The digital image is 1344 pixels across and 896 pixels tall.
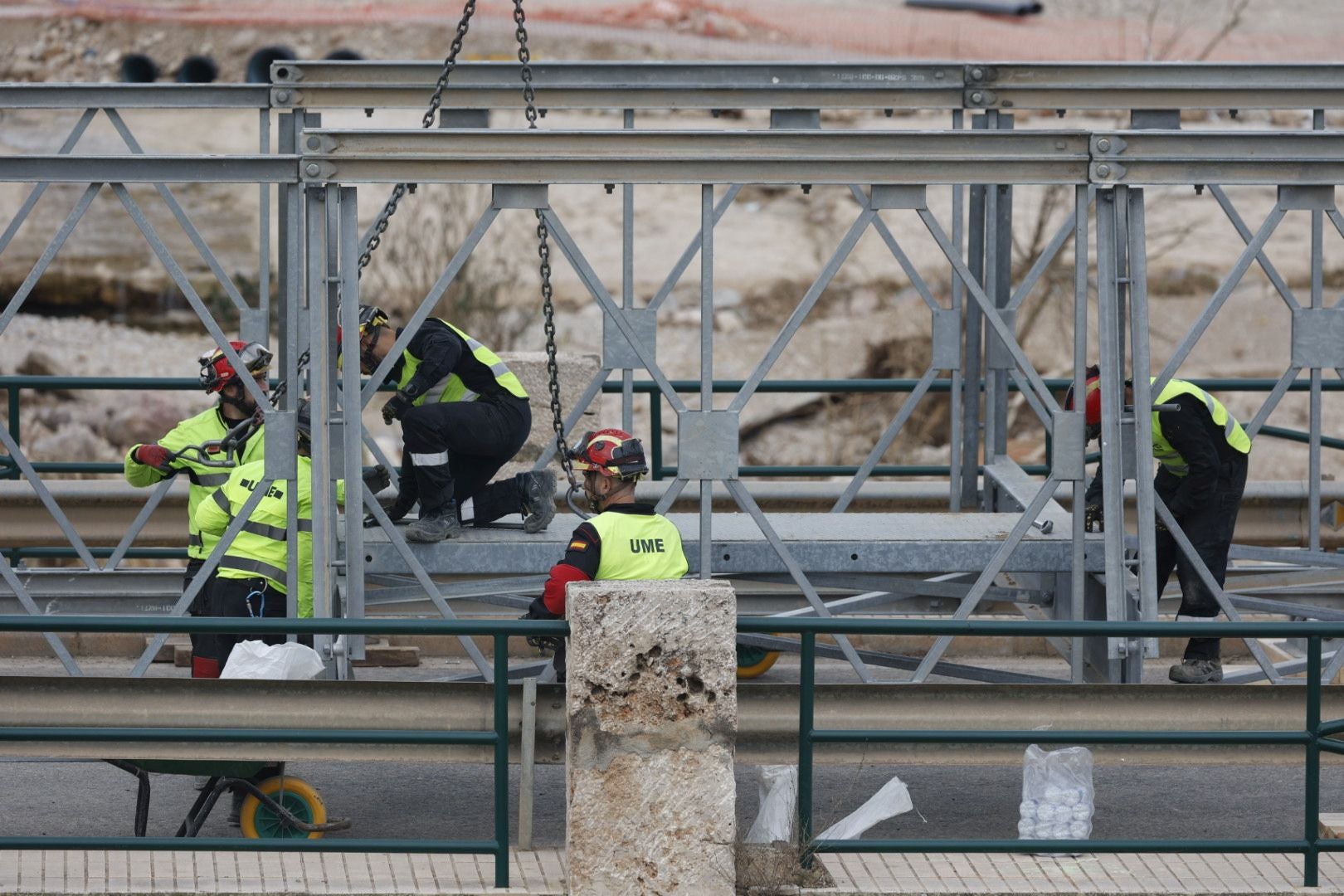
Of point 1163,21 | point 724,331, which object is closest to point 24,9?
point 724,331

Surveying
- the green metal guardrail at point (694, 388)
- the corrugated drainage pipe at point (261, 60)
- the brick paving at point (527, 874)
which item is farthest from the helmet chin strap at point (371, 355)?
the corrugated drainage pipe at point (261, 60)

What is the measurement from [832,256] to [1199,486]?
8.62 feet

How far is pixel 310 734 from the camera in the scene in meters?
6.54

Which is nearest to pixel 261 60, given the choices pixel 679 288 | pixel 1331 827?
pixel 679 288

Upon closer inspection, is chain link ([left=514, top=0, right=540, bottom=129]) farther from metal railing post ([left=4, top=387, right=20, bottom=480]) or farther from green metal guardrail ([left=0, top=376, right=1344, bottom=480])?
metal railing post ([left=4, top=387, right=20, bottom=480])

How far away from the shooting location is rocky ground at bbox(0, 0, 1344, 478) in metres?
23.1

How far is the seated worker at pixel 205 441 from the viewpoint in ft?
29.0

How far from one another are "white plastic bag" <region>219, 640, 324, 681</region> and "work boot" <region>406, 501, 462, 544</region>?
Result: 118 centimetres

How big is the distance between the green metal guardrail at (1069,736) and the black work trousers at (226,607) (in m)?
2.87

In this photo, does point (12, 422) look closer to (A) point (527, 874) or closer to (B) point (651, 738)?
(A) point (527, 874)

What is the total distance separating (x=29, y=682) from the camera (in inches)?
261

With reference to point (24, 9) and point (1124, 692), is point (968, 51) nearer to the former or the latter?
point (24, 9)

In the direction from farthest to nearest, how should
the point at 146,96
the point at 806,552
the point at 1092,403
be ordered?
the point at 146,96
the point at 1092,403
the point at 806,552

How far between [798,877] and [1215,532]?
3925 millimetres
